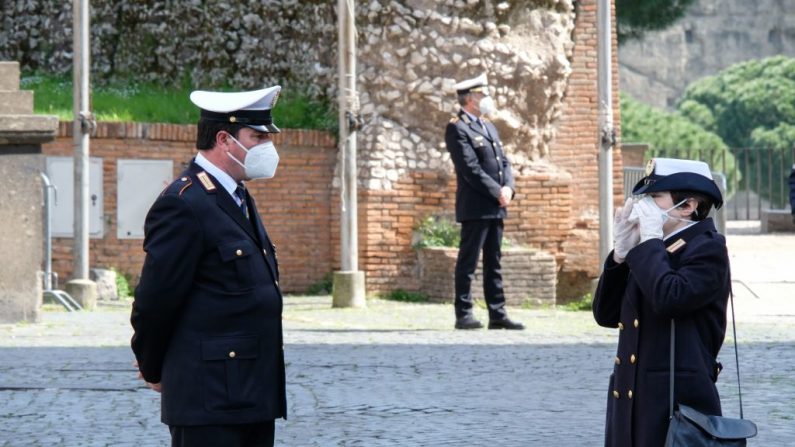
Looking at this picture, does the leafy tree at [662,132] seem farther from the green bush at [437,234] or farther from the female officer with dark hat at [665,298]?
the female officer with dark hat at [665,298]

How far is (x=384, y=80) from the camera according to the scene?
57.2 ft

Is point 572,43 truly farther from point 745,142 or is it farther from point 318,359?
point 745,142

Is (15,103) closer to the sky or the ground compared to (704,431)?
closer to the sky

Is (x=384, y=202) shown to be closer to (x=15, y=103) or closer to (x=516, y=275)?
(x=516, y=275)

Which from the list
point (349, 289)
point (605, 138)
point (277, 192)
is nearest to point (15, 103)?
point (349, 289)

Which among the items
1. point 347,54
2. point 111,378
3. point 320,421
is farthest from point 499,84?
point 320,421

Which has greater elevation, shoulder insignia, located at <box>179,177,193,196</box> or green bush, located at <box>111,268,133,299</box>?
shoulder insignia, located at <box>179,177,193,196</box>

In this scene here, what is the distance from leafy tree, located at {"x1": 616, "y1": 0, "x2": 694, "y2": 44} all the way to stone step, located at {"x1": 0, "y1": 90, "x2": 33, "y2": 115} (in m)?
15.8

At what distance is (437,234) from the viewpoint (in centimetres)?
1725

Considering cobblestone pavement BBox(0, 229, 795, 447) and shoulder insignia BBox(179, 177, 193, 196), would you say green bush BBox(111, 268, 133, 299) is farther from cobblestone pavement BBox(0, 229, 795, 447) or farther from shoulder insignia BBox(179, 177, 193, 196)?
shoulder insignia BBox(179, 177, 193, 196)

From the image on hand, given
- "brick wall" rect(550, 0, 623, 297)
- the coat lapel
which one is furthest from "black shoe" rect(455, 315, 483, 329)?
the coat lapel

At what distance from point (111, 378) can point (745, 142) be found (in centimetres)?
6524

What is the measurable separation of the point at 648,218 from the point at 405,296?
12130mm

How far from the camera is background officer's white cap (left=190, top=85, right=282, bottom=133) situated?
4949mm
